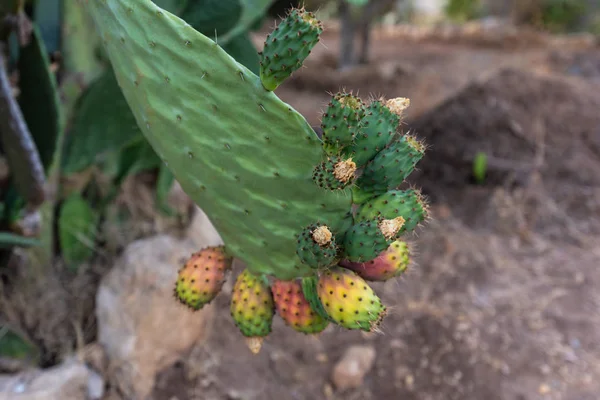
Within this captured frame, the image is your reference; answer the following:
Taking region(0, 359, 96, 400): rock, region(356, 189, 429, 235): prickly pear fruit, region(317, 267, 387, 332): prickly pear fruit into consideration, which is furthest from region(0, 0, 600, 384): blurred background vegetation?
region(317, 267, 387, 332): prickly pear fruit

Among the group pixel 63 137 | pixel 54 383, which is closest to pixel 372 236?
pixel 54 383

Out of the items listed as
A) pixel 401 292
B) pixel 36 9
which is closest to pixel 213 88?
pixel 36 9

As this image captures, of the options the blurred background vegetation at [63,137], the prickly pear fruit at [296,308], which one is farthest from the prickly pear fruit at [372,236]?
the blurred background vegetation at [63,137]

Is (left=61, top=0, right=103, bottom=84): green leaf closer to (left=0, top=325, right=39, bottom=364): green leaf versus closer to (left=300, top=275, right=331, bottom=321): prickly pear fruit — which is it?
(left=0, top=325, right=39, bottom=364): green leaf

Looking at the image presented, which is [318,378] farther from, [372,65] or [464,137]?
[372,65]

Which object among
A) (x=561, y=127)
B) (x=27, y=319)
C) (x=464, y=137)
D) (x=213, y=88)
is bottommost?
(x=27, y=319)

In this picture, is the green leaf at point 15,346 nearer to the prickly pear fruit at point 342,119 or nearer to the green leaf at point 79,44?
the green leaf at point 79,44
